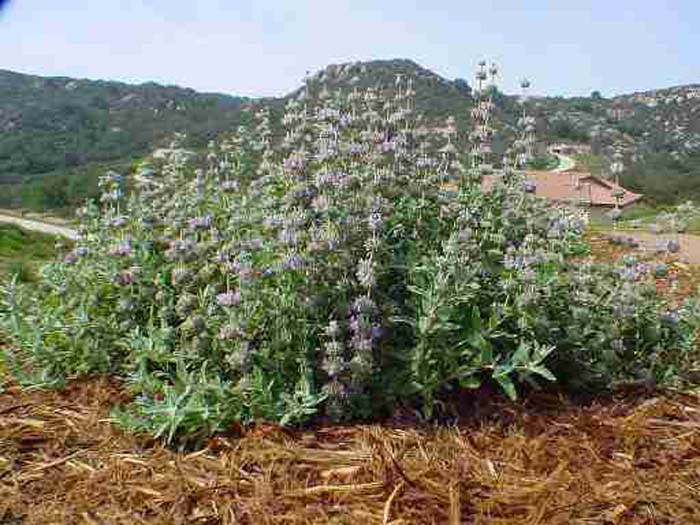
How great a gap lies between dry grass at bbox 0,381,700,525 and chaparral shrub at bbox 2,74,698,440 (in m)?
0.16

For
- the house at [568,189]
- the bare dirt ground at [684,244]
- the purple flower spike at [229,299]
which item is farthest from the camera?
the bare dirt ground at [684,244]

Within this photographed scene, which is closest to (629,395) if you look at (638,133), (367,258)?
(367,258)

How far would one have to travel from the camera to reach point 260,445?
2.66 metres

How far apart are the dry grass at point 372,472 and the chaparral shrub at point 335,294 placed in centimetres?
16

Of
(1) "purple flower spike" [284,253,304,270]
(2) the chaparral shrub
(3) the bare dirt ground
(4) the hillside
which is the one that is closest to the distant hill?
(4) the hillside

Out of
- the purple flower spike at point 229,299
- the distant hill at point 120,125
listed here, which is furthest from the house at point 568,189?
the distant hill at point 120,125

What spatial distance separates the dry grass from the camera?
226cm

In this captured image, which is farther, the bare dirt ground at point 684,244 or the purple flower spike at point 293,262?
the bare dirt ground at point 684,244

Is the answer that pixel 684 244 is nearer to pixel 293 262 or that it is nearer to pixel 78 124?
pixel 293 262

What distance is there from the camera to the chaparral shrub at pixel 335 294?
284 centimetres

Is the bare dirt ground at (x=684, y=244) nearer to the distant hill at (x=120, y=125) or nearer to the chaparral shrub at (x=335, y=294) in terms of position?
the chaparral shrub at (x=335, y=294)

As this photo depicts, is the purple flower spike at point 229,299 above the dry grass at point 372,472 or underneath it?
above

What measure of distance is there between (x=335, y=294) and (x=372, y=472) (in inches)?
33.2

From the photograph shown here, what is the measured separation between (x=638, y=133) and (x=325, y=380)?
179 ft
